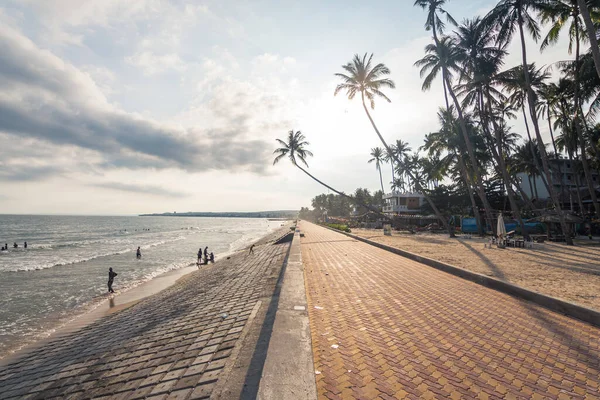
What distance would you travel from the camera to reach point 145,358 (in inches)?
180

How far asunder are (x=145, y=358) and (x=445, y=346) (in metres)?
4.86

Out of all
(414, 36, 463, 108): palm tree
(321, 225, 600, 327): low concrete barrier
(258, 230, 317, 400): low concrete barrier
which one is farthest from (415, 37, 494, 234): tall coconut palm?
(258, 230, 317, 400): low concrete barrier

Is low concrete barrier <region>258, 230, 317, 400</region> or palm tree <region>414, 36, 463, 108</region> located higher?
palm tree <region>414, 36, 463, 108</region>

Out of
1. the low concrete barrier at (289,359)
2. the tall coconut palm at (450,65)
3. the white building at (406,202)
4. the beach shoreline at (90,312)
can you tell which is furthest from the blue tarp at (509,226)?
the beach shoreline at (90,312)

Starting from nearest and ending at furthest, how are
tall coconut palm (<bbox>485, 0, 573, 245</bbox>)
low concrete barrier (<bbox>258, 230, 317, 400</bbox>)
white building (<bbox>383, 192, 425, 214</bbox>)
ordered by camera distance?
low concrete barrier (<bbox>258, 230, 317, 400</bbox>)
tall coconut palm (<bbox>485, 0, 573, 245</bbox>)
white building (<bbox>383, 192, 425, 214</bbox>)

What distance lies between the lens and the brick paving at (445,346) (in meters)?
2.98

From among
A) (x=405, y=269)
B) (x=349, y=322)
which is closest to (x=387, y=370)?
(x=349, y=322)

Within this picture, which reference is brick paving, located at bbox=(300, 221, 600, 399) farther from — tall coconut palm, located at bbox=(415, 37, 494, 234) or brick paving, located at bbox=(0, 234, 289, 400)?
tall coconut palm, located at bbox=(415, 37, 494, 234)

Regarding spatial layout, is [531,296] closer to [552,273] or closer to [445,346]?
[552,273]

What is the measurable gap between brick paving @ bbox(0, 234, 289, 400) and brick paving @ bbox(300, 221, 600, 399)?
60.0 inches

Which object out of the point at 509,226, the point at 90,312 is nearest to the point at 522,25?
the point at 509,226

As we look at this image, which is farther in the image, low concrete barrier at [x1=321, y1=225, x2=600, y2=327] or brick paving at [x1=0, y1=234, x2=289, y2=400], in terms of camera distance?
low concrete barrier at [x1=321, y1=225, x2=600, y2=327]

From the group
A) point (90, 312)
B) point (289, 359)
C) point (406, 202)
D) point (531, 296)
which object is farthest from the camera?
point (406, 202)

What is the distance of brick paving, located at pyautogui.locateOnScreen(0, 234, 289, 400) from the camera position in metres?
3.59
